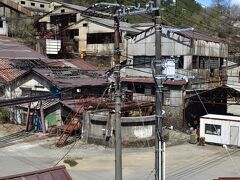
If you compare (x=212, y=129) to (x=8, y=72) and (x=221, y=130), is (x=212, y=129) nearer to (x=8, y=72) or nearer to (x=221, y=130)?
(x=221, y=130)

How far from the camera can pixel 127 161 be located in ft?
86.2

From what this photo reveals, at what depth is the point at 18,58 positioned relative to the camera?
140 feet

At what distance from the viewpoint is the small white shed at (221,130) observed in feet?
100

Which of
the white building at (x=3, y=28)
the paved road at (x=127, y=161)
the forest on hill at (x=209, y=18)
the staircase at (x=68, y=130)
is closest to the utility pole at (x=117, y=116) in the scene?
the paved road at (x=127, y=161)

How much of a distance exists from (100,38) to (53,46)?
7139mm

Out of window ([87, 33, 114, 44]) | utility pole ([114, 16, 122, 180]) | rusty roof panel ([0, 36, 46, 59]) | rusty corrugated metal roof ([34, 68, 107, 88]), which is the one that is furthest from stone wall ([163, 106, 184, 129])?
utility pole ([114, 16, 122, 180])

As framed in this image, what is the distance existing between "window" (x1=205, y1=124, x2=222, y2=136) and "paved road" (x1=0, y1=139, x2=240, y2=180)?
119 centimetres

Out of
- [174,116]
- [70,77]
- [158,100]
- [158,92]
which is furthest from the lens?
[70,77]

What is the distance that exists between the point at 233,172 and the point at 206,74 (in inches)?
715

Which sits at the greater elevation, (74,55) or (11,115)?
(74,55)

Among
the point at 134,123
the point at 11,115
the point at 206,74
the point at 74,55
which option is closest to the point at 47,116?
the point at 11,115

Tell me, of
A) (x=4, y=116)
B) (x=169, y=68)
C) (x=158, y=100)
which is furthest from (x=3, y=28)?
(x=158, y=100)

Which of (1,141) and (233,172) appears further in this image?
(1,141)

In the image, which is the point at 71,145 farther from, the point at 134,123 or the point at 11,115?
the point at 11,115
